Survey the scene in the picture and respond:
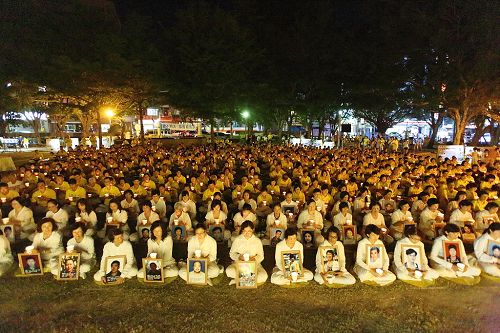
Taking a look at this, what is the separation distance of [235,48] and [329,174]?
16.6m

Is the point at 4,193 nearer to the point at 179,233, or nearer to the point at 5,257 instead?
the point at 5,257

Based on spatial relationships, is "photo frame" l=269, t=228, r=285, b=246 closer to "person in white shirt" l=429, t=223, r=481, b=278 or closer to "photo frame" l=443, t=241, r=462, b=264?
"person in white shirt" l=429, t=223, r=481, b=278

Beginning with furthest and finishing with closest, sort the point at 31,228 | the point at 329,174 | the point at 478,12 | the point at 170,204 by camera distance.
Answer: the point at 478,12
the point at 329,174
the point at 170,204
the point at 31,228

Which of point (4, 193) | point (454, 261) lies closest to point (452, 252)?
point (454, 261)

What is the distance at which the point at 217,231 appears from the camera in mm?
8812

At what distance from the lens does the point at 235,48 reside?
2756 centimetres

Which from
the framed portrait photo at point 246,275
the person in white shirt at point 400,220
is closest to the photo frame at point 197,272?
the framed portrait photo at point 246,275

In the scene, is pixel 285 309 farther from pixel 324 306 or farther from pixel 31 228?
pixel 31 228

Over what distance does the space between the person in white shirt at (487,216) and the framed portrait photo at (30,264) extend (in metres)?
9.32

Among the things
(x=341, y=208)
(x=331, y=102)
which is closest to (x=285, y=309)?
(x=341, y=208)

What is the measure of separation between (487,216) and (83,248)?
8805 millimetres

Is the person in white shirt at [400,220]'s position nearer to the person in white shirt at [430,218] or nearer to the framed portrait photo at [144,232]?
the person in white shirt at [430,218]

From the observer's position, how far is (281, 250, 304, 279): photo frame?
678 centimetres

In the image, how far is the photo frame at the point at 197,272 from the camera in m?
6.72
